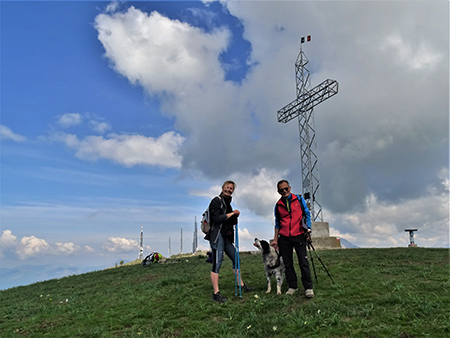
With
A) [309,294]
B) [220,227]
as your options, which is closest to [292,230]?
[309,294]

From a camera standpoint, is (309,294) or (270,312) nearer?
(270,312)

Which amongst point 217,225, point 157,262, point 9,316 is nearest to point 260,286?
point 217,225

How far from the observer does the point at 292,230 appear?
24.4ft

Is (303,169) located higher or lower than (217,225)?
higher

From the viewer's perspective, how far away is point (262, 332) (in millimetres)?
5492

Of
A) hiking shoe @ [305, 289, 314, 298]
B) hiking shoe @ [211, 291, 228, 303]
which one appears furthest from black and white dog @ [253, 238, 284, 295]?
hiking shoe @ [211, 291, 228, 303]

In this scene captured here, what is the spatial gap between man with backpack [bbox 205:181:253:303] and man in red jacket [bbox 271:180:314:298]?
117 centimetres

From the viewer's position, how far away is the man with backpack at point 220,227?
746cm

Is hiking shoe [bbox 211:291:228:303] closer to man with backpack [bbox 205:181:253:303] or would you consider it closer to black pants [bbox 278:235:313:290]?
man with backpack [bbox 205:181:253:303]

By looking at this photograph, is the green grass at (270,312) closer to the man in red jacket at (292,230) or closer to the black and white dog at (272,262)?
the black and white dog at (272,262)

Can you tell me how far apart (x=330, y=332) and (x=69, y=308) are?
7.88m

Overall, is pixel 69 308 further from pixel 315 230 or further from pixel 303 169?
pixel 303 169

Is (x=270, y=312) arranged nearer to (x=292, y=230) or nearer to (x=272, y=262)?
(x=272, y=262)

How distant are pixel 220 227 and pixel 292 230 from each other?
176 centimetres
